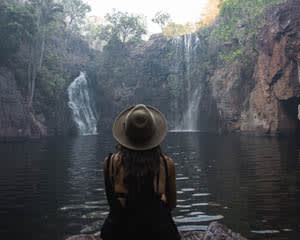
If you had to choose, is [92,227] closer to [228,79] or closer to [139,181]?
[139,181]

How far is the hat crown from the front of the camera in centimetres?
271

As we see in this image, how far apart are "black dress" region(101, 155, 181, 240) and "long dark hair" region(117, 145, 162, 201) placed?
0.01 m

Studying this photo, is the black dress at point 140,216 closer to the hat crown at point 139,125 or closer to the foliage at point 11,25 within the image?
the hat crown at point 139,125

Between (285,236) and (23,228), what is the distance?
4173 millimetres

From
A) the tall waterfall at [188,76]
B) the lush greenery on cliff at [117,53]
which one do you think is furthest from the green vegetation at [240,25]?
the tall waterfall at [188,76]

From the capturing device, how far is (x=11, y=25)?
31.7 m

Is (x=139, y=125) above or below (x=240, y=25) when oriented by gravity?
below

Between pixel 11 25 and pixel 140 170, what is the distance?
32.8 meters

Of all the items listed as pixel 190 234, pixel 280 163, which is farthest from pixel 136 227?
pixel 280 163

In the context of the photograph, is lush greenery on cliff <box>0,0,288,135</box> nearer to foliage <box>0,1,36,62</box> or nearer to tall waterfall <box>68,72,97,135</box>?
foliage <box>0,1,36,62</box>

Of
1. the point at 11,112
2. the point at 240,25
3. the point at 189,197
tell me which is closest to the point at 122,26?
the point at 240,25

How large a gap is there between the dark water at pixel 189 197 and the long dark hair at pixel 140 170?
3.04m

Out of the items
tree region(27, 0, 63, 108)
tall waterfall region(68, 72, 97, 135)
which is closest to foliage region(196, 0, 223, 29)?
tall waterfall region(68, 72, 97, 135)

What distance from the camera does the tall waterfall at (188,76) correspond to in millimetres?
40406
